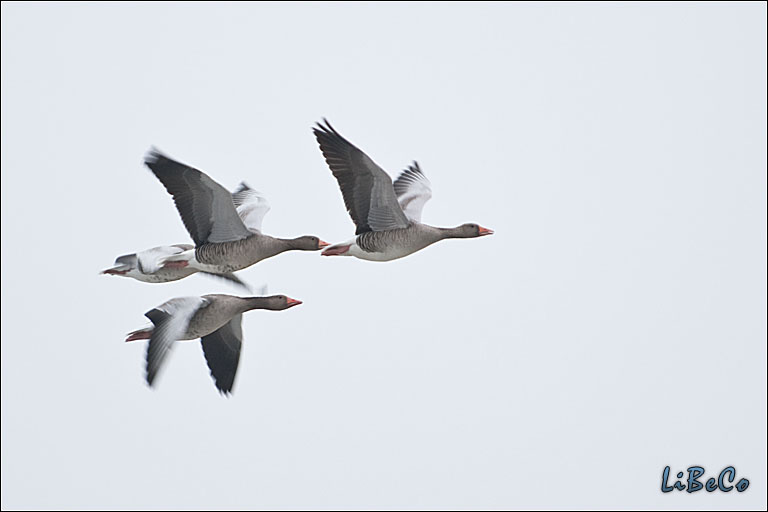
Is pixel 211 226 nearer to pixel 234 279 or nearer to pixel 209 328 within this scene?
pixel 209 328

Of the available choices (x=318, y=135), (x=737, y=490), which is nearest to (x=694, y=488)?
(x=737, y=490)

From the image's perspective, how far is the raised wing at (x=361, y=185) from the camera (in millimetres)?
20938

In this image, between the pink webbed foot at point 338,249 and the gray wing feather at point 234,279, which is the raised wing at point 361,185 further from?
the gray wing feather at point 234,279

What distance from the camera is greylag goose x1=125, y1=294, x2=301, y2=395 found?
1936 cm

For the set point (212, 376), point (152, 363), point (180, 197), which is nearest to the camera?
point (152, 363)

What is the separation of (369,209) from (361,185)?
0.36m

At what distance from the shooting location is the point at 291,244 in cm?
2098

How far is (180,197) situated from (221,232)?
73 centimetres

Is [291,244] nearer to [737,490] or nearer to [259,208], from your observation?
[259,208]

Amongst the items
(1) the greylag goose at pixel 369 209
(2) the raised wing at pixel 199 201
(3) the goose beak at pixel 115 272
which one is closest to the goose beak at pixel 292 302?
(1) the greylag goose at pixel 369 209

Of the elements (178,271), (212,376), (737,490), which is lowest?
(737,490)

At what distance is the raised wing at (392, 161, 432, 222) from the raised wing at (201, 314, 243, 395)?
327 centimetres

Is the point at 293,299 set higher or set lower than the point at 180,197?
lower

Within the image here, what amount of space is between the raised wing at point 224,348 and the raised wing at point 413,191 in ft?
10.7
